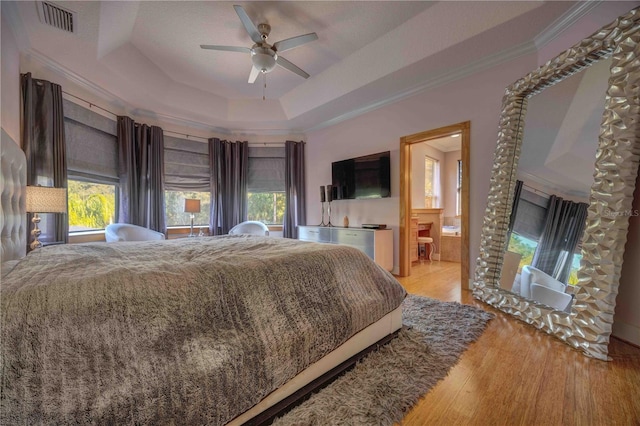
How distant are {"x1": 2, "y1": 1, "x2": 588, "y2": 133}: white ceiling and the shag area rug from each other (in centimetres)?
279

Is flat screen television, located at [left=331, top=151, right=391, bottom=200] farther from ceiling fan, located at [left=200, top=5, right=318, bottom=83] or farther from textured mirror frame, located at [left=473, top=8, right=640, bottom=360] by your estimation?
textured mirror frame, located at [left=473, top=8, right=640, bottom=360]

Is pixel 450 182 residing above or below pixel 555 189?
above

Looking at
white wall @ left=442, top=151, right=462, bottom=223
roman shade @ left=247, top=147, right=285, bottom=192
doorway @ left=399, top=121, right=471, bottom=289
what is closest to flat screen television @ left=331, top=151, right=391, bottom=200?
doorway @ left=399, top=121, right=471, bottom=289

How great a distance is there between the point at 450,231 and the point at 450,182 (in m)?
1.38

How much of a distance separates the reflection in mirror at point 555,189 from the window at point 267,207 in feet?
13.4

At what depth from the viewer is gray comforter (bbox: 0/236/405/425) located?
2.51 feet

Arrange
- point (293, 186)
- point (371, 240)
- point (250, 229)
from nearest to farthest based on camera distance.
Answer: point (371, 240) < point (250, 229) < point (293, 186)

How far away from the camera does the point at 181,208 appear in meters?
4.96

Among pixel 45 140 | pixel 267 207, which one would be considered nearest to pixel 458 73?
pixel 267 207

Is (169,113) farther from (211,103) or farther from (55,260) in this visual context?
(55,260)

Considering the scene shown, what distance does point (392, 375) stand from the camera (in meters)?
1.50

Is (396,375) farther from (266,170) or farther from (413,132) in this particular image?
(266,170)

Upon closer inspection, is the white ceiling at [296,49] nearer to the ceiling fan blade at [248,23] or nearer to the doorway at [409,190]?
the ceiling fan blade at [248,23]

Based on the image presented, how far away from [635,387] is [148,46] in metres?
5.23
